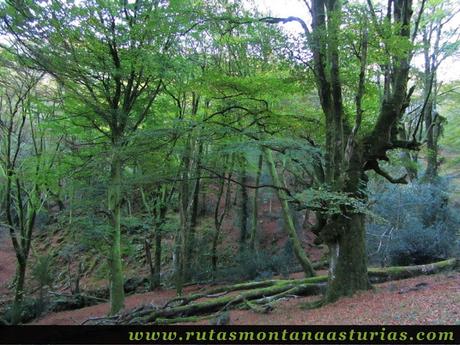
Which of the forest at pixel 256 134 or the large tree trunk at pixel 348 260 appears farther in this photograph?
the large tree trunk at pixel 348 260

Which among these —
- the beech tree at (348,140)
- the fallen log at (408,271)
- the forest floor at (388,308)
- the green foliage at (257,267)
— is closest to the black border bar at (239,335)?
the forest floor at (388,308)

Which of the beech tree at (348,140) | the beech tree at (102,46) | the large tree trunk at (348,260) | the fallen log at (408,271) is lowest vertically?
the fallen log at (408,271)

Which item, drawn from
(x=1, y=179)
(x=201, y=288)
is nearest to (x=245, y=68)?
(x=201, y=288)

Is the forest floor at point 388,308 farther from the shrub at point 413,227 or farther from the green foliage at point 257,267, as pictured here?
the green foliage at point 257,267

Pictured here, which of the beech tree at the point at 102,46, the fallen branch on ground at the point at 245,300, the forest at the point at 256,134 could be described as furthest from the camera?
the fallen branch on ground at the point at 245,300

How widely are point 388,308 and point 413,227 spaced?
18.7 feet

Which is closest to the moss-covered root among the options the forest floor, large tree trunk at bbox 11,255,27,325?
the forest floor

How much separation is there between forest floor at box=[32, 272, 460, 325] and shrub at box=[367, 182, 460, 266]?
1759 mm

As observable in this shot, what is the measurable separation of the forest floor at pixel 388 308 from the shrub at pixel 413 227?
5.77ft

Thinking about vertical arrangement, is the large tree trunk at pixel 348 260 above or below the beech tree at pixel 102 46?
below

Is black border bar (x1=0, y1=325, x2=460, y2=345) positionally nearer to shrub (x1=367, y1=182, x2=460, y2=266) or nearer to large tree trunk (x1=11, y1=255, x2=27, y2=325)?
large tree trunk (x1=11, y1=255, x2=27, y2=325)

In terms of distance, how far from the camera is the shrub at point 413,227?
37.4ft

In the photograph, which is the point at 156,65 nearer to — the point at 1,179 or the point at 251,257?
the point at 251,257

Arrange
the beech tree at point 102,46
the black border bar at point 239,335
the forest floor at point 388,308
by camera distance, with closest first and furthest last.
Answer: the black border bar at point 239,335 → the forest floor at point 388,308 → the beech tree at point 102,46
